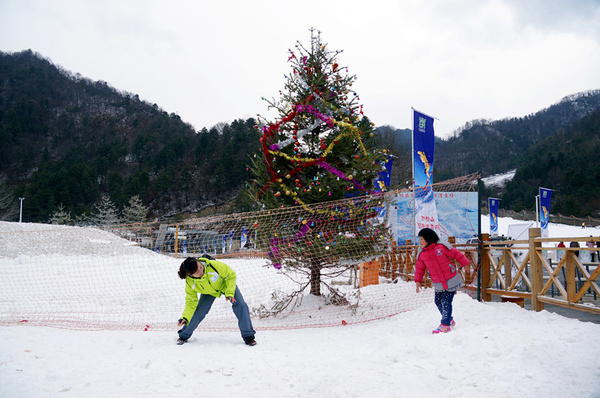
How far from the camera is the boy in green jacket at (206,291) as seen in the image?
4848 millimetres

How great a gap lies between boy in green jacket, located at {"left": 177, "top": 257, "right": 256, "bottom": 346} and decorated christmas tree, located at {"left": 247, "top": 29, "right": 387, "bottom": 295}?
6.18 ft

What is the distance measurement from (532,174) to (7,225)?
7103 centimetres

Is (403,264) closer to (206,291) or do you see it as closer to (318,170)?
(318,170)

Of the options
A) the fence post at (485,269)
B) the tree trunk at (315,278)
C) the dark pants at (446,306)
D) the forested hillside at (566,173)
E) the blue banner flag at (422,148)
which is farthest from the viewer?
the forested hillside at (566,173)

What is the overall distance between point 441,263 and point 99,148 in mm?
93892

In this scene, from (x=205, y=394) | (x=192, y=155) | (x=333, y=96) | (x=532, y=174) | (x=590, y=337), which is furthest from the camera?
(x=192, y=155)

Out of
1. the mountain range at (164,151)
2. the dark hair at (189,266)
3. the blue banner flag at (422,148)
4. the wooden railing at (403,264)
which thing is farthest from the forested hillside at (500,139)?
the dark hair at (189,266)

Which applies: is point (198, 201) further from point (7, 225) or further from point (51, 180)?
point (7, 225)

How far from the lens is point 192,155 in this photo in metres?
78.5

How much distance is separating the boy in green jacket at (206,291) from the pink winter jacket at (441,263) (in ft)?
8.21

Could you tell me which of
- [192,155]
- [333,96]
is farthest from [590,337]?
[192,155]

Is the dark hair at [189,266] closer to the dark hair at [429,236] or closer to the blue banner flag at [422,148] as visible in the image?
the dark hair at [429,236]

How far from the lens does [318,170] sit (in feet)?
23.1

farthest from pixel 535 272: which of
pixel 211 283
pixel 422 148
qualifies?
pixel 422 148
